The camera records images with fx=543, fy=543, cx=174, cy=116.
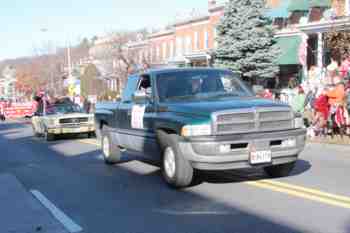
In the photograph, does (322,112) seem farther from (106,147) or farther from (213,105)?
(213,105)

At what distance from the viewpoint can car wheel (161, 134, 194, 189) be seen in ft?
27.1

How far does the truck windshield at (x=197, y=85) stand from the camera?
9.13 meters

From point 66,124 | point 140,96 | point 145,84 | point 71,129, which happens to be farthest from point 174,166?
point 66,124

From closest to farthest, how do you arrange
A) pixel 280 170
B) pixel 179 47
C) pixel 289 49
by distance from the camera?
pixel 280 170, pixel 289 49, pixel 179 47

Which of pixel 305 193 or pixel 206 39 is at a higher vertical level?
pixel 206 39

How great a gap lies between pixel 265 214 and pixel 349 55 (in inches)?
520

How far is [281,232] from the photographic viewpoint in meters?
5.86

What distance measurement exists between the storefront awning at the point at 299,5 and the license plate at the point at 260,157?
24512 millimetres

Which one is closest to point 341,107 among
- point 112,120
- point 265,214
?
point 112,120

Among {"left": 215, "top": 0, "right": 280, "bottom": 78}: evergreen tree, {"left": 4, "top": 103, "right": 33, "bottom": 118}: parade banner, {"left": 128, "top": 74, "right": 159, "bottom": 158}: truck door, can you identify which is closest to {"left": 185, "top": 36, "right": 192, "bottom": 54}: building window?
{"left": 4, "top": 103, "right": 33, "bottom": 118}: parade banner

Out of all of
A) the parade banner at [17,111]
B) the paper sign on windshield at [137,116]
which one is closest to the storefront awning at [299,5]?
the paper sign on windshield at [137,116]

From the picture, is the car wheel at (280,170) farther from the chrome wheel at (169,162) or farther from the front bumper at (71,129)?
Answer: the front bumper at (71,129)

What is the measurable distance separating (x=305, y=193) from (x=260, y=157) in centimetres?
82

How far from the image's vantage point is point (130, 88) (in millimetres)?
10875
